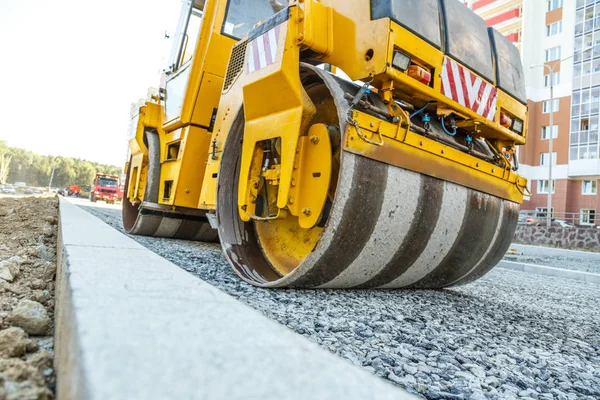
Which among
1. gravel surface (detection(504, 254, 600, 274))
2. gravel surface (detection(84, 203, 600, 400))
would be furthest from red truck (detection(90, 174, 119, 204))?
gravel surface (detection(84, 203, 600, 400))

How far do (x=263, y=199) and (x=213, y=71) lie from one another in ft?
5.99

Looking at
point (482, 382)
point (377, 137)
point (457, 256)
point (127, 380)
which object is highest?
point (377, 137)

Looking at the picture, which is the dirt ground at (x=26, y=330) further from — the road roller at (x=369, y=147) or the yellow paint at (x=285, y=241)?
the yellow paint at (x=285, y=241)

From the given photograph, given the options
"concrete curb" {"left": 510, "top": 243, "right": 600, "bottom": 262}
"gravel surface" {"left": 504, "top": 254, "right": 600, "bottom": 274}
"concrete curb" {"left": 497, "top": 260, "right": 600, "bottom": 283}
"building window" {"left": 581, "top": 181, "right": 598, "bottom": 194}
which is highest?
"building window" {"left": 581, "top": 181, "right": 598, "bottom": 194}

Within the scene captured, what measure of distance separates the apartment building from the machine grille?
28.4 m

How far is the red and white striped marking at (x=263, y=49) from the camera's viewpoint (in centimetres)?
255

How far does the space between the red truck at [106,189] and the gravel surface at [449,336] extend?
27.4 m

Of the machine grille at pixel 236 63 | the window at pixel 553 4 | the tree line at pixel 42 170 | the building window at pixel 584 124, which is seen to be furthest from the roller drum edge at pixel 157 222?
the tree line at pixel 42 170

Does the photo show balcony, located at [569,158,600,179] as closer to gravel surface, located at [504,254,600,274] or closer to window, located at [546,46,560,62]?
window, located at [546,46,560,62]

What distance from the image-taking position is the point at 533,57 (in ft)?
104

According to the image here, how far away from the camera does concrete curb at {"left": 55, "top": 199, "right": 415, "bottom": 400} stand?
0.63 metres

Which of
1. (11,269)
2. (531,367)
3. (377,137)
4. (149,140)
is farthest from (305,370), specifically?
(149,140)

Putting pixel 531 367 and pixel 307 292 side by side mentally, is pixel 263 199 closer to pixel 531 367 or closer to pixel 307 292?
pixel 307 292

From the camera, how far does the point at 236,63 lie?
329 centimetres
